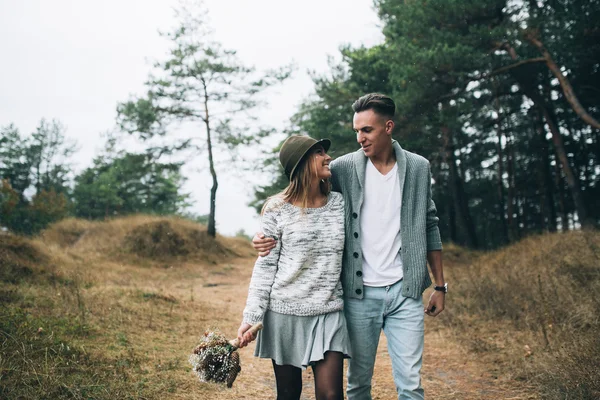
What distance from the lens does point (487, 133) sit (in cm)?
3128

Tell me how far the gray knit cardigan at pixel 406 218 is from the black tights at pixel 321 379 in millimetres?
429

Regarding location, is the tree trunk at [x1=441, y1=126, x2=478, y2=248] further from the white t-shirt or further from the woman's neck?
the woman's neck

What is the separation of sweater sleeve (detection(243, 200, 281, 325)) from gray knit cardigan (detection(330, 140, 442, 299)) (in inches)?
17.5

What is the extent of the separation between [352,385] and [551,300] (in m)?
4.40

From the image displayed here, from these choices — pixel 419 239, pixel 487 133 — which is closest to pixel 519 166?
pixel 487 133

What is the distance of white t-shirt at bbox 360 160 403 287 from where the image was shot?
3.08 metres

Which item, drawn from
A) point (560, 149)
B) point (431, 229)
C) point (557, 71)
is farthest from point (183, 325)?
point (560, 149)

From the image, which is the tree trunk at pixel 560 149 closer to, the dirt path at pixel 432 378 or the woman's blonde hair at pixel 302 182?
the dirt path at pixel 432 378

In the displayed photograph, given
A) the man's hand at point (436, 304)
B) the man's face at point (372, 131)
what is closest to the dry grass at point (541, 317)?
the man's hand at point (436, 304)

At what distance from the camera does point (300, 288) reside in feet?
9.43

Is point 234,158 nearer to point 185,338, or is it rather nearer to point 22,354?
point 185,338

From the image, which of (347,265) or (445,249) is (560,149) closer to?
(445,249)

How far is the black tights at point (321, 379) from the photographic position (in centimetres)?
272

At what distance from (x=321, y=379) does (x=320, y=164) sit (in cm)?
123
